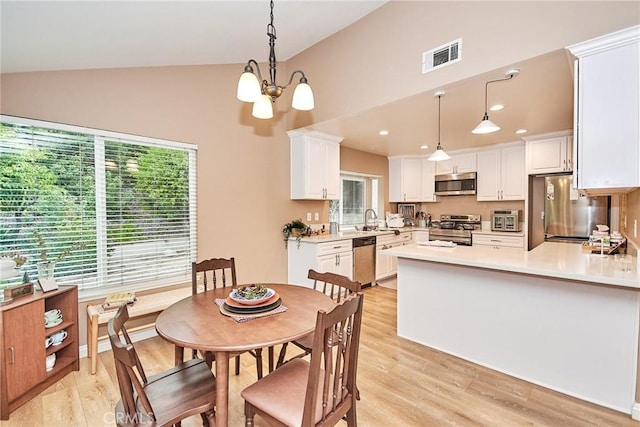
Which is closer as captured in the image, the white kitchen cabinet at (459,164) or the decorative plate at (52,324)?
the decorative plate at (52,324)

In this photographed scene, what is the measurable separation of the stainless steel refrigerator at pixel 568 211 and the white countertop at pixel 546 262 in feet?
5.67

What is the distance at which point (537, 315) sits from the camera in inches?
Answer: 87.1

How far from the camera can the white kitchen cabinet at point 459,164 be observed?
208 inches

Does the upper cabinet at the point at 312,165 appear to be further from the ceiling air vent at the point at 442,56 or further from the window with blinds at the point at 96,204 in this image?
the ceiling air vent at the point at 442,56

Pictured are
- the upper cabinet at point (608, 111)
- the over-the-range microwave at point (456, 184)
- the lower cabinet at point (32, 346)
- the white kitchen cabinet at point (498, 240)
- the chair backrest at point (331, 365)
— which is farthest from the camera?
the over-the-range microwave at point (456, 184)

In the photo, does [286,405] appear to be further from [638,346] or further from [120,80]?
[120,80]

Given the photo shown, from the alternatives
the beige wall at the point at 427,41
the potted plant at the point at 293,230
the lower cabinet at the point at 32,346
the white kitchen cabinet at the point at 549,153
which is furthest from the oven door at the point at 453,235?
the lower cabinet at the point at 32,346

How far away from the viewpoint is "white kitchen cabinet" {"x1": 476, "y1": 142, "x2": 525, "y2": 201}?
4.70m

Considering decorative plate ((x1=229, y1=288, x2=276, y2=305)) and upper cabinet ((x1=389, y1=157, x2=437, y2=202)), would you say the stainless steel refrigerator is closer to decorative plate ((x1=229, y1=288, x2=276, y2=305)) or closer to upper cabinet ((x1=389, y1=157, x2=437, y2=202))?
upper cabinet ((x1=389, y1=157, x2=437, y2=202))

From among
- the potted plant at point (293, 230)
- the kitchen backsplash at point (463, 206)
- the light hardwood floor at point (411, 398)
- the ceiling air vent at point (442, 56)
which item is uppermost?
the ceiling air vent at point (442, 56)

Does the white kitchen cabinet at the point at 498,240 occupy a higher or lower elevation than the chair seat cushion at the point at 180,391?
higher

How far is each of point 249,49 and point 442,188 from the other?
431cm

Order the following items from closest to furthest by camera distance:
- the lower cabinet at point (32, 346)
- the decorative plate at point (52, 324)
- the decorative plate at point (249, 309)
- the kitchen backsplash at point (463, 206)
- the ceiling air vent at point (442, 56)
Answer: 1. the decorative plate at point (249, 309)
2. the lower cabinet at point (32, 346)
3. the decorative plate at point (52, 324)
4. the ceiling air vent at point (442, 56)
5. the kitchen backsplash at point (463, 206)

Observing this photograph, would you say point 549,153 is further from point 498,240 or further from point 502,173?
point 498,240
